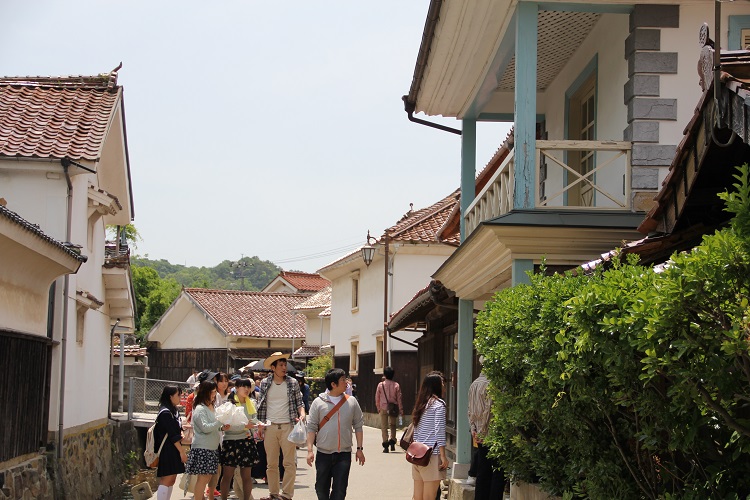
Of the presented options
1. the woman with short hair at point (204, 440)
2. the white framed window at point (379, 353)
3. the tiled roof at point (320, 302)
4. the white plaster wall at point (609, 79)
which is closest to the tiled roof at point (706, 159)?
the white plaster wall at point (609, 79)

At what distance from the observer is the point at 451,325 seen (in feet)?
63.1

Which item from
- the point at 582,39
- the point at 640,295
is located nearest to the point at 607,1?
the point at 582,39

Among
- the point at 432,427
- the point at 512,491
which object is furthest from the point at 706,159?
the point at 432,427

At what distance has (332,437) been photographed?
1155 centimetres

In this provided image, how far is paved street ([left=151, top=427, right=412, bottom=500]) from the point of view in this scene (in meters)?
15.5

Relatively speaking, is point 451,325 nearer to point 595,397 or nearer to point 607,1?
point 607,1

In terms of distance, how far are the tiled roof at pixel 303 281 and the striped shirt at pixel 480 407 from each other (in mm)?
53518

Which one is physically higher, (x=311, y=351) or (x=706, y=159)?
(x=706, y=159)

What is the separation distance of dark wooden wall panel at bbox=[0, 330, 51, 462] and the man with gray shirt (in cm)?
417

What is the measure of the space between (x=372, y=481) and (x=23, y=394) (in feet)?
19.9

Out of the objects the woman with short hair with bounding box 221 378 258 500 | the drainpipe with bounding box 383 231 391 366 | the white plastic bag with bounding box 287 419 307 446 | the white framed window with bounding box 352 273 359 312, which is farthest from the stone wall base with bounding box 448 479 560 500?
the white framed window with bounding box 352 273 359 312

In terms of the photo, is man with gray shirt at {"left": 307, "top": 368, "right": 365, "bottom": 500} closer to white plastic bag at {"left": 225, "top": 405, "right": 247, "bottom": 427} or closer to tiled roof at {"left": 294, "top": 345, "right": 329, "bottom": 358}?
white plastic bag at {"left": 225, "top": 405, "right": 247, "bottom": 427}

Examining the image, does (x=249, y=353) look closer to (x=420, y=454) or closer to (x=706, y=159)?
(x=420, y=454)

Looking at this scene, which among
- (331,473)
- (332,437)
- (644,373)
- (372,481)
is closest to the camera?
(644,373)
